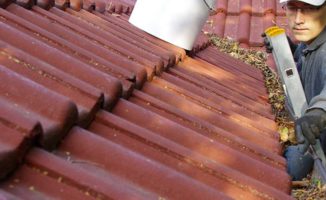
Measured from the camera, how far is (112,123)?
1.59 meters

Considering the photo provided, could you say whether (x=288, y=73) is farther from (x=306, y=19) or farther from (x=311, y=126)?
(x=311, y=126)

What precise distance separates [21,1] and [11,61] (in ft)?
2.49

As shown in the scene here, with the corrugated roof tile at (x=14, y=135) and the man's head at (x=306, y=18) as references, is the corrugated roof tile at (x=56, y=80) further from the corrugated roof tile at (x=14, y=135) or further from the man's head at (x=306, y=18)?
the man's head at (x=306, y=18)

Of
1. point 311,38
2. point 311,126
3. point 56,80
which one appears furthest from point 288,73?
point 56,80

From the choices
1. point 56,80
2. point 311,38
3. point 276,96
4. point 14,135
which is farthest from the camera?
point 276,96

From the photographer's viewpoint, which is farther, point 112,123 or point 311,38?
point 311,38

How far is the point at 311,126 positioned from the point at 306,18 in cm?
111

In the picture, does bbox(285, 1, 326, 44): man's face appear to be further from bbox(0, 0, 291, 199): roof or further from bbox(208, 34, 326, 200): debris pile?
bbox(0, 0, 291, 199): roof

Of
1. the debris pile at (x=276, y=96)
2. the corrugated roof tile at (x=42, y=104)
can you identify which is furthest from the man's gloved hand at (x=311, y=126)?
the corrugated roof tile at (x=42, y=104)

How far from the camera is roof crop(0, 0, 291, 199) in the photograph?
1167mm

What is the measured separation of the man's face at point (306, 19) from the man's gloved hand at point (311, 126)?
1007mm

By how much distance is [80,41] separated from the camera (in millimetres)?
2137

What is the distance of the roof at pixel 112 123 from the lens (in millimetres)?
1167

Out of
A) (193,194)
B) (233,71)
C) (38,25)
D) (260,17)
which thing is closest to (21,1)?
(38,25)
